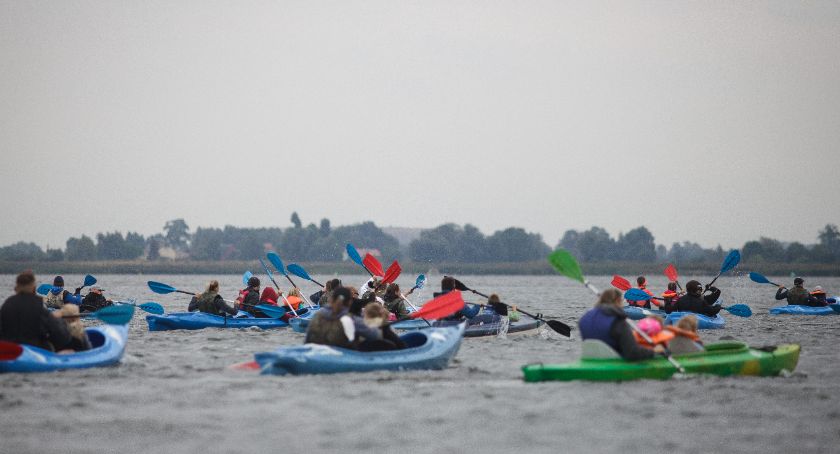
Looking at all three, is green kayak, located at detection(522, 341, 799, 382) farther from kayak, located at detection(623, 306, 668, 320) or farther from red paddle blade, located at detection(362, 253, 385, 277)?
red paddle blade, located at detection(362, 253, 385, 277)

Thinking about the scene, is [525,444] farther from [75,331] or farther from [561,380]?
[75,331]

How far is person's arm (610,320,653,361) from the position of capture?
12242 millimetres

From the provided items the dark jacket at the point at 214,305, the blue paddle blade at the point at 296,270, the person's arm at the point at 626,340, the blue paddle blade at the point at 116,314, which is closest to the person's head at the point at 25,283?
the blue paddle blade at the point at 116,314

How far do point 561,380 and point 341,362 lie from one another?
9.42ft

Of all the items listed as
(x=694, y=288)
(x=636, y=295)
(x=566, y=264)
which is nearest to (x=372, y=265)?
(x=636, y=295)

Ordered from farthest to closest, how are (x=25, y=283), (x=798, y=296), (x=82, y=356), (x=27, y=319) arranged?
1. (x=798, y=296)
2. (x=82, y=356)
3. (x=27, y=319)
4. (x=25, y=283)

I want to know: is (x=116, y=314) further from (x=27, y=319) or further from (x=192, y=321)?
(x=192, y=321)

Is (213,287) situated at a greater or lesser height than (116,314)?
greater

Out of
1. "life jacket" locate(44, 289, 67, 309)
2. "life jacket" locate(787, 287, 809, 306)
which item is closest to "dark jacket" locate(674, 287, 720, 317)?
"life jacket" locate(787, 287, 809, 306)

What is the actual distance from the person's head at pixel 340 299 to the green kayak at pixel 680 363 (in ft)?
8.17

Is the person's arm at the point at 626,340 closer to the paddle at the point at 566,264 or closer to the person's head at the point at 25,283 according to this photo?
the paddle at the point at 566,264

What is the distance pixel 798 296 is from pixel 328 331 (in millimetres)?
19894

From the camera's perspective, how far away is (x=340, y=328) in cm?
1323

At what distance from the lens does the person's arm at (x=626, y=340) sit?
1224 cm
